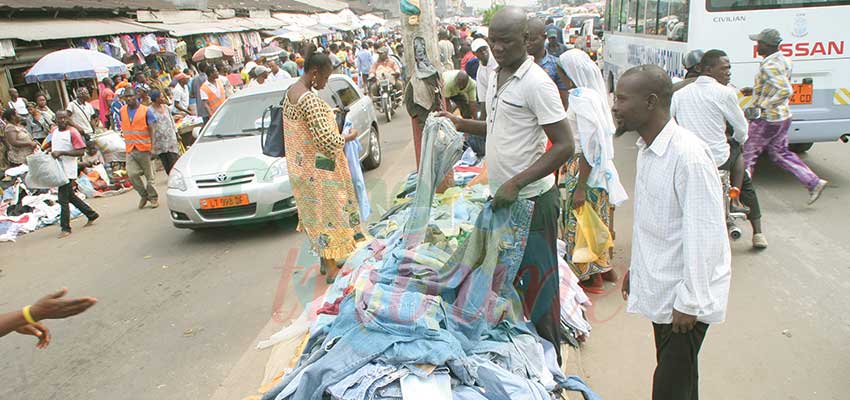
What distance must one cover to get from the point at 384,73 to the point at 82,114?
680cm

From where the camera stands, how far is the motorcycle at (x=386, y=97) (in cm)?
1478

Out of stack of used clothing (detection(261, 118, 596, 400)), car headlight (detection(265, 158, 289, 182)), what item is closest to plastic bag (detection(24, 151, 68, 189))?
car headlight (detection(265, 158, 289, 182))

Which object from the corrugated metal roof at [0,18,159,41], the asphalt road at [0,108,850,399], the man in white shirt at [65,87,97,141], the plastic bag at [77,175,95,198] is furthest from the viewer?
the man in white shirt at [65,87,97,141]

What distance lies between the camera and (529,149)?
121 inches

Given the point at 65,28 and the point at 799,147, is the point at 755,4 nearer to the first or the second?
the point at 799,147

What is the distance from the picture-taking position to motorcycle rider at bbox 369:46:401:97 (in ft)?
49.7

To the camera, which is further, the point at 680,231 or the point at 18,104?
the point at 18,104

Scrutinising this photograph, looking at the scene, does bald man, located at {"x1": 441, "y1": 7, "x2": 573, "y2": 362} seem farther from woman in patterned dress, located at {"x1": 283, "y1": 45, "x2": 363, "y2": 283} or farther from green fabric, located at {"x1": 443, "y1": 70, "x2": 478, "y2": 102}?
green fabric, located at {"x1": 443, "y1": 70, "x2": 478, "y2": 102}

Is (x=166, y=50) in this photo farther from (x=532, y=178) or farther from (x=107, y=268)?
(x=532, y=178)

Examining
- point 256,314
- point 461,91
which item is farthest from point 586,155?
point 461,91

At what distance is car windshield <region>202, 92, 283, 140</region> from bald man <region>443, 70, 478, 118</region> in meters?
2.21

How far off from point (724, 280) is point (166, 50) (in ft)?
51.5

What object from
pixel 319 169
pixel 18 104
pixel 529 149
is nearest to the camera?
pixel 529 149

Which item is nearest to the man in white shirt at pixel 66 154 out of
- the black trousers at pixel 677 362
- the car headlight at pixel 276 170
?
the car headlight at pixel 276 170
